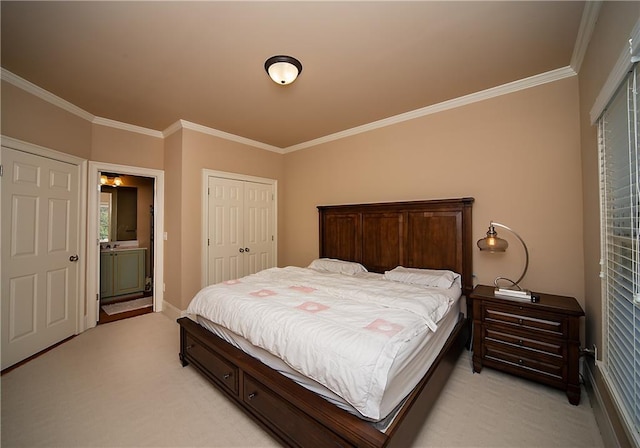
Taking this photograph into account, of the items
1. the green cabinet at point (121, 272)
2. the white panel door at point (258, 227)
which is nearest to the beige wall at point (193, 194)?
the white panel door at point (258, 227)

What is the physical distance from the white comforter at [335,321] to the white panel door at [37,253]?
1.78 metres

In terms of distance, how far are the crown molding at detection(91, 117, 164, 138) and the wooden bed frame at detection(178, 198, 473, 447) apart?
9.16 ft

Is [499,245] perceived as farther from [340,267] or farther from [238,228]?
[238,228]

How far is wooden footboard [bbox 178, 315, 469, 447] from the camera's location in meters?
1.29

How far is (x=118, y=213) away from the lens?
17.8 feet

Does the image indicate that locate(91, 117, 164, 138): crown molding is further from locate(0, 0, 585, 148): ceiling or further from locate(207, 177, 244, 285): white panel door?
locate(207, 177, 244, 285): white panel door

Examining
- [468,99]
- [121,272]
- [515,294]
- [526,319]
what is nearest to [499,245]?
[515,294]

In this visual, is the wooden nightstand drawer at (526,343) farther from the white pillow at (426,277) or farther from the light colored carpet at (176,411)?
the white pillow at (426,277)

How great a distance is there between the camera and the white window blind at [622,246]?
1.25m

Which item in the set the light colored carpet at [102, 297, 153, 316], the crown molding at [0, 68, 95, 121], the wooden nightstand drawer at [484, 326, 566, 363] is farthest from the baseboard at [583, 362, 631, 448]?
the light colored carpet at [102, 297, 153, 316]

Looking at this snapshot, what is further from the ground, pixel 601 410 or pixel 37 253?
pixel 37 253

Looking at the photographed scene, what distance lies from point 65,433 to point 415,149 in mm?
4048

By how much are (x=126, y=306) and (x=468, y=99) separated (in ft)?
19.1

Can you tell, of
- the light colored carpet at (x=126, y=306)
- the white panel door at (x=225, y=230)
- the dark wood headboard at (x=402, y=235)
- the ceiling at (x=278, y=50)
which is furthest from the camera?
the light colored carpet at (x=126, y=306)
